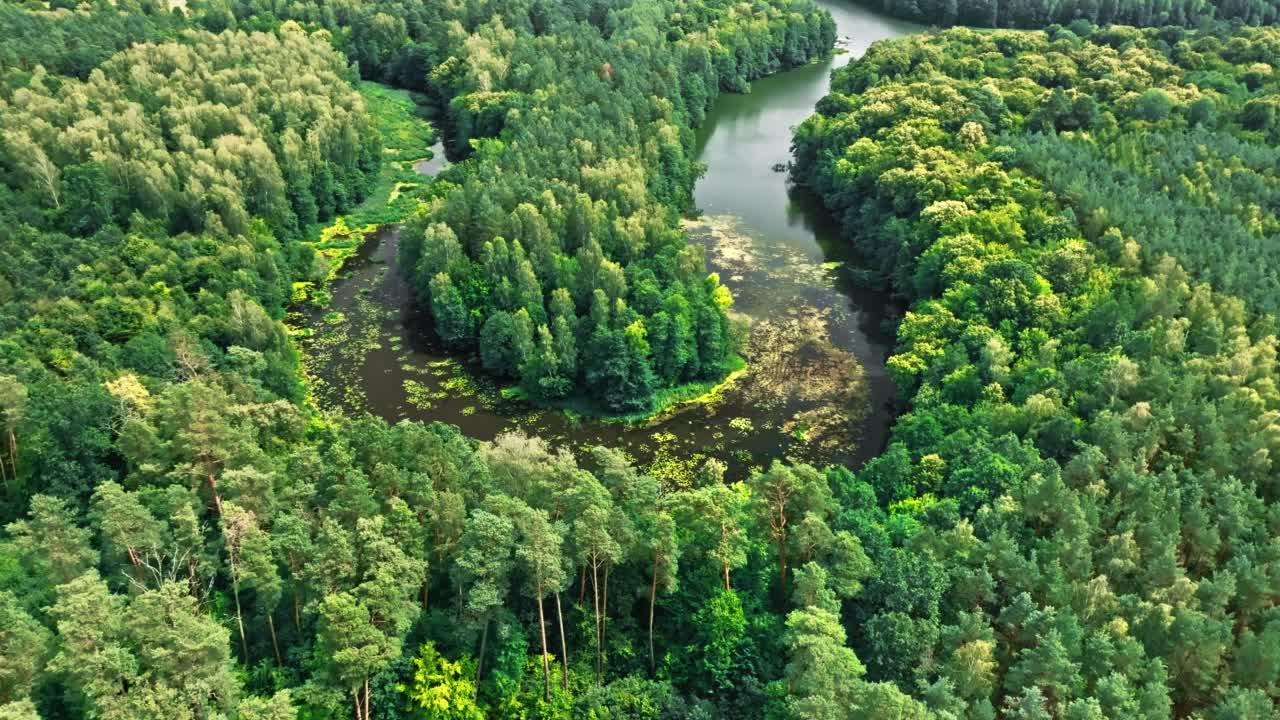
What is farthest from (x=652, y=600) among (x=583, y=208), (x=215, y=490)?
(x=583, y=208)

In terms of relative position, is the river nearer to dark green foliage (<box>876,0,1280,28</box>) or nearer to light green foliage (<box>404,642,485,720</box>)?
light green foliage (<box>404,642,485,720</box>)

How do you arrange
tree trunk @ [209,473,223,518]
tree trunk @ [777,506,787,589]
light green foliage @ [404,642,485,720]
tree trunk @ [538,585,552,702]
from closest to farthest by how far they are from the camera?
light green foliage @ [404,642,485,720]
tree trunk @ [538,585,552,702]
tree trunk @ [777,506,787,589]
tree trunk @ [209,473,223,518]

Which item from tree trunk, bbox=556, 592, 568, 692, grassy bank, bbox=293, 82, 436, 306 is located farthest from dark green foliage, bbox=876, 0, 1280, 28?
tree trunk, bbox=556, 592, 568, 692

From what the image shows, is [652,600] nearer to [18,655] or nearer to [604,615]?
[604,615]

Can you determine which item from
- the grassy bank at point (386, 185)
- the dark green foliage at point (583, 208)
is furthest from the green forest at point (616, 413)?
the grassy bank at point (386, 185)

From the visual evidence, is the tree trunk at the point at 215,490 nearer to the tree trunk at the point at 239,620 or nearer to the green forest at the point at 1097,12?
the tree trunk at the point at 239,620

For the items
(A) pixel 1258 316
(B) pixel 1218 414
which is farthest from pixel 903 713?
(A) pixel 1258 316
